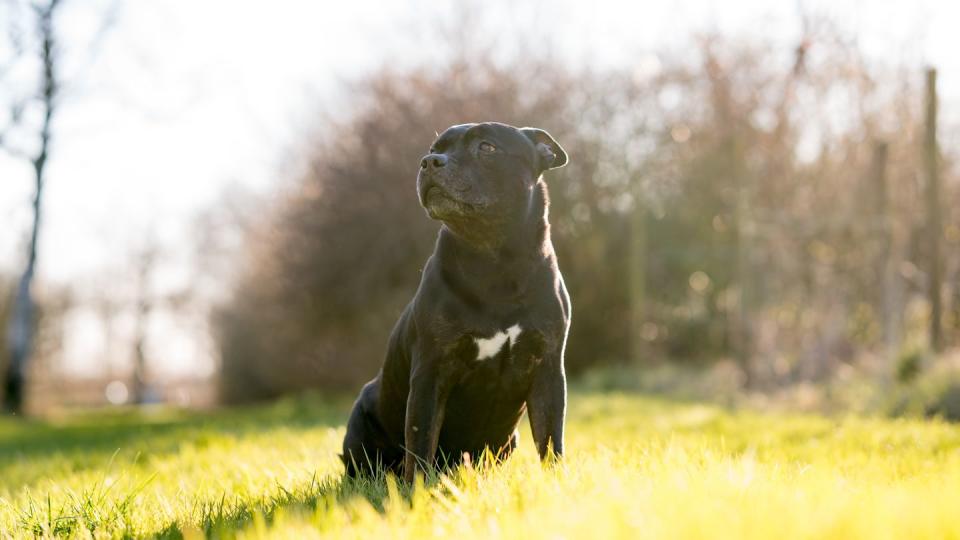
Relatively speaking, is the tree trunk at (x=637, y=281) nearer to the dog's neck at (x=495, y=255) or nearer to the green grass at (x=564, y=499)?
the green grass at (x=564, y=499)

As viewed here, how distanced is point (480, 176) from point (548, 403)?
1080 millimetres

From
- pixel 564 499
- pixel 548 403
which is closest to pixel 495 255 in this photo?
pixel 548 403

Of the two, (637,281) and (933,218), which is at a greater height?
(933,218)

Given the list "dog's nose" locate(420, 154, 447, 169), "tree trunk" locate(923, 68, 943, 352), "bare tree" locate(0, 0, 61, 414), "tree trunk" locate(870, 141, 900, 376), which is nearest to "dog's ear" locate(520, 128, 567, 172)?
"dog's nose" locate(420, 154, 447, 169)

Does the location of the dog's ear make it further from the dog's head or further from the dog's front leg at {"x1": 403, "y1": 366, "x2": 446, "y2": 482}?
the dog's front leg at {"x1": 403, "y1": 366, "x2": 446, "y2": 482}

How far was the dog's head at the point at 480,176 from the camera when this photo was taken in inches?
154

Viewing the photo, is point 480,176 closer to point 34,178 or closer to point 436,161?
point 436,161

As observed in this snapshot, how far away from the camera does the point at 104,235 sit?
1501 inches

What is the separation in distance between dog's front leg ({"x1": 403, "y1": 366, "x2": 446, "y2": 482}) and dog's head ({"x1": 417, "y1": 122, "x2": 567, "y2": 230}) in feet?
2.34

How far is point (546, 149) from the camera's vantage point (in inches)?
170

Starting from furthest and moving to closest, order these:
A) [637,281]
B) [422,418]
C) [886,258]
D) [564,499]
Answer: [637,281] < [886,258] < [422,418] < [564,499]

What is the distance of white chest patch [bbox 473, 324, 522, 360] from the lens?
146 inches

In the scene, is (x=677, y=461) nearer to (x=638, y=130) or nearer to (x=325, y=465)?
(x=325, y=465)

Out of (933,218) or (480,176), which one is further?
(933,218)
